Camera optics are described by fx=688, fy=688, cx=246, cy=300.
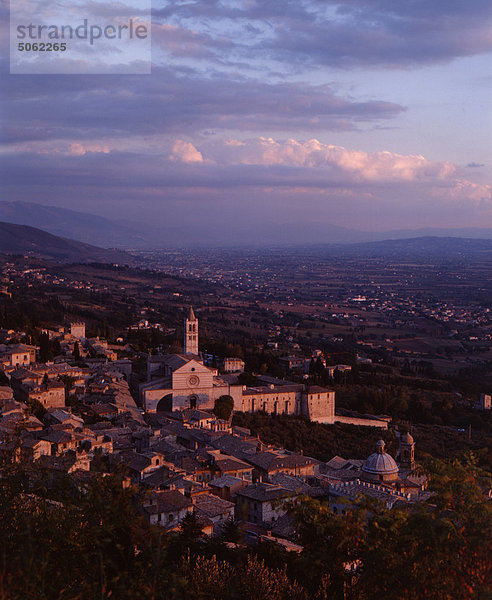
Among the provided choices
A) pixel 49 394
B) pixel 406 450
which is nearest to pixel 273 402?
pixel 406 450

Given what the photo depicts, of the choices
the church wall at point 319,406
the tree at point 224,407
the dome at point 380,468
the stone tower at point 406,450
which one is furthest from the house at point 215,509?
the church wall at point 319,406

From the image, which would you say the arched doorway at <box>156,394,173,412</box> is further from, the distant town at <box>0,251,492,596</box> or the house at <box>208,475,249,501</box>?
the house at <box>208,475,249,501</box>

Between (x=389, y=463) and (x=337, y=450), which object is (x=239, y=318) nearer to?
(x=337, y=450)

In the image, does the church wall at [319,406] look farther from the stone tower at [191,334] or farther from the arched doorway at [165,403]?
the arched doorway at [165,403]

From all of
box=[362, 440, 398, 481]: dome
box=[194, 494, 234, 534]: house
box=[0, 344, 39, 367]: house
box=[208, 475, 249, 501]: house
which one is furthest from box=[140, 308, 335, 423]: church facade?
box=[194, 494, 234, 534]: house

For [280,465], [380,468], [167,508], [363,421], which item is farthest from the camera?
[363,421]

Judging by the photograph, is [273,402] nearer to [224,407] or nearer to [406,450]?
[224,407]

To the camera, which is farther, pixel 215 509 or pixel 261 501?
pixel 261 501
